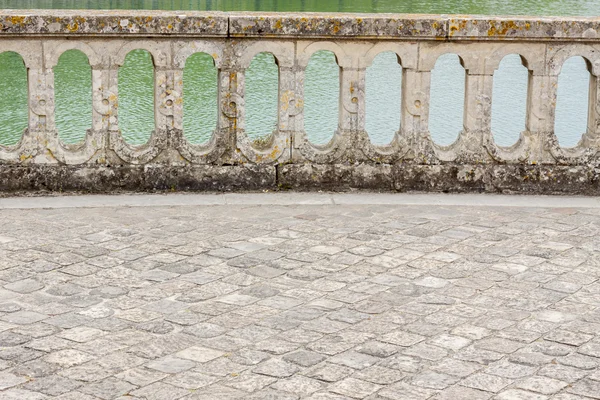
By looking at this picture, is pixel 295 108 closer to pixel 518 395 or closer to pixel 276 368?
pixel 276 368

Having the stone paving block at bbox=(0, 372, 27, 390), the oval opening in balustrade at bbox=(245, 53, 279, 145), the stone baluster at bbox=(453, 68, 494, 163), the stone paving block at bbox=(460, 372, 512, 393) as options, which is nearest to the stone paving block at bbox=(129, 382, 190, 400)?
the stone paving block at bbox=(0, 372, 27, 390)

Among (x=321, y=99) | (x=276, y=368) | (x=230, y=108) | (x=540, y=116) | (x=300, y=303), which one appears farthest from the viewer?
(x=321, y=99)

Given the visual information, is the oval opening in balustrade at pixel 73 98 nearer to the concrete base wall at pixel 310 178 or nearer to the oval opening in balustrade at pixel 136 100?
the oval opening in balustrade at pixel 136 100

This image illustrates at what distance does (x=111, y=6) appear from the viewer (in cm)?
4325

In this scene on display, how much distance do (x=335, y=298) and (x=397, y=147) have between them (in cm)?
225

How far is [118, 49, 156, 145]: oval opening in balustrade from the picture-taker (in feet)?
56.3

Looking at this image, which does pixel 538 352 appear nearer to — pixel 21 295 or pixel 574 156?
pixel 21 295

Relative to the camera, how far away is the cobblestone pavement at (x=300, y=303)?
13.3ft

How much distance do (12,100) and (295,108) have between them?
14.6 m

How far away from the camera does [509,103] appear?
69.5 ft

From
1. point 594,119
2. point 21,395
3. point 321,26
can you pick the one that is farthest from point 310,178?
point 21,395

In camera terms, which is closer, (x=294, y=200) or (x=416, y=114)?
(x=294, y=200)

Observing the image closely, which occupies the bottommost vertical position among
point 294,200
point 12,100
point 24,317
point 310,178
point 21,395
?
point 21,395

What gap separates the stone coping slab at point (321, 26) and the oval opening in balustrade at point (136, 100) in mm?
7469
